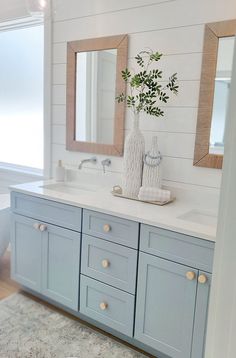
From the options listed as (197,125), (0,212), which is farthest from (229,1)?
(0,212)

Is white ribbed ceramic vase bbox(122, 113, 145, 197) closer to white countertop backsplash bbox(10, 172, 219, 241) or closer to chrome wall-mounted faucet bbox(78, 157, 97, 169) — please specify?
white countertop backsplash bbox(10, 172, 219, 241)

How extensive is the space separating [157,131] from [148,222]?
0.75 meters

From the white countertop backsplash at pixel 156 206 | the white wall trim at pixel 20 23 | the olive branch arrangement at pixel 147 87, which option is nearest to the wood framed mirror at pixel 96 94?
the olive branch arrangement at pixel 147 87

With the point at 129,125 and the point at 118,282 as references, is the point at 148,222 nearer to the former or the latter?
the point at 118,282

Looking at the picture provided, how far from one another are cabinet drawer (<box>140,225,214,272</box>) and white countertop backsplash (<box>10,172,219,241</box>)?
37 mm

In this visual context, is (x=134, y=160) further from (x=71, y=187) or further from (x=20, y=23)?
(x=20, y=23)

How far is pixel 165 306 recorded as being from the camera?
167 centimetres

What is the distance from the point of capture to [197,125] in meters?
1.97

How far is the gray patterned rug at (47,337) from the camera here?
1.84 m

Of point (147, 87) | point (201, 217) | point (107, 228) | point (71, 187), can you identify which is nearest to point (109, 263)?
point (107, 228)

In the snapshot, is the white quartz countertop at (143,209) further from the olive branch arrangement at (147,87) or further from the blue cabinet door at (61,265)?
the olive branch arrangement at (147,87)

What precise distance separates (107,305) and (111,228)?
1.60ft

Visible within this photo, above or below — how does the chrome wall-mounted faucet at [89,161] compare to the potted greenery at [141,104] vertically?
below

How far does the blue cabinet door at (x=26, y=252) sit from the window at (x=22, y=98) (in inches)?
34.4
